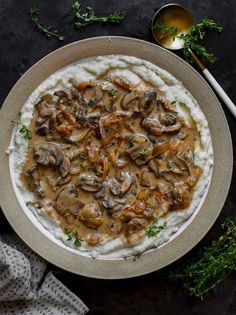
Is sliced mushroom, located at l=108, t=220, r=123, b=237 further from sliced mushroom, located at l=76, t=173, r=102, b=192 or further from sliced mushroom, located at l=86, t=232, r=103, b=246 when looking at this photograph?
sliced mushroom, located at l=76, t=173, r=102, b=192

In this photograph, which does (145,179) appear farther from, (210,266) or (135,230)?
(210,266)

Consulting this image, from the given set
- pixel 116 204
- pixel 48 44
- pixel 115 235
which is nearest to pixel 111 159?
pixel 116 204

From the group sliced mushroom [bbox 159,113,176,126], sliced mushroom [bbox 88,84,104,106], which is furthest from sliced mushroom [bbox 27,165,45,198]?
sliced mushroom [bbox 159,113,176,126]

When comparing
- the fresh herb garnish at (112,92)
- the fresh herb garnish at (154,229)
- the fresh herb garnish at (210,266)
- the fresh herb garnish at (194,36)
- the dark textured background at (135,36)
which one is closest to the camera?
the fresh herb garnish at (154,229)

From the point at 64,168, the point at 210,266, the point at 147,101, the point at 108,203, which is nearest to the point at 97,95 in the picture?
the point at 147,101

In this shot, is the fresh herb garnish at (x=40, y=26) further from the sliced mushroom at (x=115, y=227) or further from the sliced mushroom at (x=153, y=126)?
the sliced mushroom at (x=115, y=227)

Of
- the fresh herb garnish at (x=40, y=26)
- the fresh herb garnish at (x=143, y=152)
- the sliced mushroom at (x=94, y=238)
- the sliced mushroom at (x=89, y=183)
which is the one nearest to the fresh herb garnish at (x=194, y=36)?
the fresh herb garnish at (x=40, y=26)

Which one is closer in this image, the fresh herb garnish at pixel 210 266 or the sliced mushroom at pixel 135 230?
the sliced mushroom at pixel 135 230
